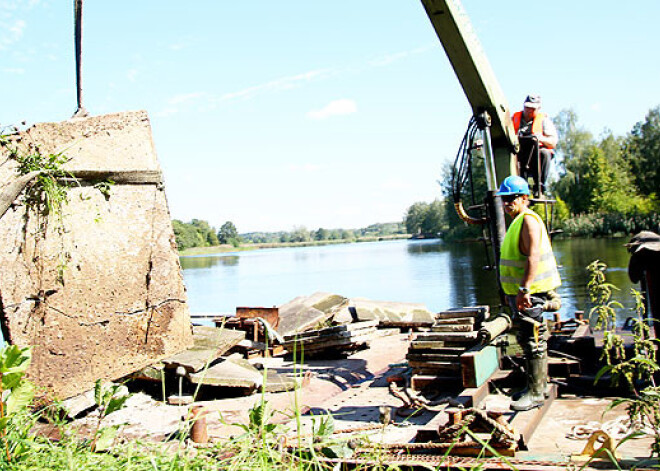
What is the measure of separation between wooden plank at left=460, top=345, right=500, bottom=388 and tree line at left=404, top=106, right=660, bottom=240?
5619cm

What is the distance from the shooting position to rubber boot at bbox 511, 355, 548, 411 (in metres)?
4.92

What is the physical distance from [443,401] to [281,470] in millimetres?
4239

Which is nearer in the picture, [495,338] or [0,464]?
[0,464]

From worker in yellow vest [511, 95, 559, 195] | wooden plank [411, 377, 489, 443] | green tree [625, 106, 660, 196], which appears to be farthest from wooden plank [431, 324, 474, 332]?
green tree [625, 106, 660, 196]

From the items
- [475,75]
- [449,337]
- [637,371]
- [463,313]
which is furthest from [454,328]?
[637,371]

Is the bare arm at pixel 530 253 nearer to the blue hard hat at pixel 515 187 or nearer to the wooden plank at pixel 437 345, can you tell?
the blue hard hat at pixel 515 187

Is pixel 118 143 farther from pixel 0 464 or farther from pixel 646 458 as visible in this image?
pixel 646 458

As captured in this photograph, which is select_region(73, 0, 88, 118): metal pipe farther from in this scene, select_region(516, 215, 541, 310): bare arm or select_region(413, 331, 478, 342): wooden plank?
select_region(413, 331, 478, 342): wooden plank

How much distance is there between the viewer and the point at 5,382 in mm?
2361

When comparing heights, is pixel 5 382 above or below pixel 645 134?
below

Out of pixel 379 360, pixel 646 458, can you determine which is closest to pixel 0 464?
pixel 646 458

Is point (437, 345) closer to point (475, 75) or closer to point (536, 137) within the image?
point (536, 137)

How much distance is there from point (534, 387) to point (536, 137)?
361 centimetres

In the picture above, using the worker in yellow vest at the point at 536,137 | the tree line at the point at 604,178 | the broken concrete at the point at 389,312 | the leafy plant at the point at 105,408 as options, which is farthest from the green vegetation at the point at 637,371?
the tree line at the point at 604,178
